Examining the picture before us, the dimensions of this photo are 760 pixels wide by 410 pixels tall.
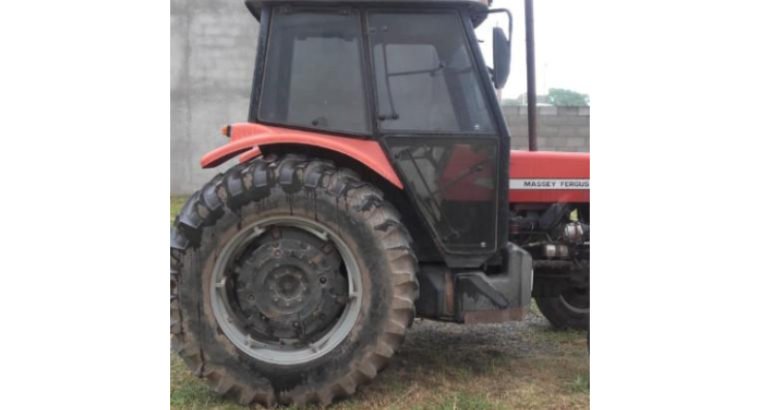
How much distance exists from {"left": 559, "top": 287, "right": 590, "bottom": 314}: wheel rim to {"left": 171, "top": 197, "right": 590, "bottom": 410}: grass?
0.51 ft

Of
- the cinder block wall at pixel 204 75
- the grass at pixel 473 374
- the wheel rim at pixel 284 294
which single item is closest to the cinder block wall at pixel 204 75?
the cinder block wall at pixel 204 75

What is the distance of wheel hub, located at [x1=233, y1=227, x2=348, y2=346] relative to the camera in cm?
328

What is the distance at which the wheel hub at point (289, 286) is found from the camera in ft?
10.8

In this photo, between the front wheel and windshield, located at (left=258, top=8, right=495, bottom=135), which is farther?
the front wheel

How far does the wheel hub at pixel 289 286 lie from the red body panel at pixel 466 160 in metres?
0.42

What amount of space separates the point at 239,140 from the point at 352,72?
63 cm

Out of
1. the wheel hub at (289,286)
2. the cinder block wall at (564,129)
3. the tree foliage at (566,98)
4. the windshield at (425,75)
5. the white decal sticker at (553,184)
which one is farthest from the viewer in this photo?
the tree foliage at (566,98)

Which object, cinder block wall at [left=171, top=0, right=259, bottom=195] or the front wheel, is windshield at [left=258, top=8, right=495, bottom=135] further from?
cinder block wall at [left=171, top=0, right=259, bottom=195]

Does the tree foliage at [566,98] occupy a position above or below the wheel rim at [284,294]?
above

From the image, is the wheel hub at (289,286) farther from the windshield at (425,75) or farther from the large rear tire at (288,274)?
the windshield at (425,75)

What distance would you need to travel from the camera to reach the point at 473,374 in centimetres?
370

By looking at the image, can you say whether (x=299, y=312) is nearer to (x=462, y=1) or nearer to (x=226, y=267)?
(x=226, y=267)

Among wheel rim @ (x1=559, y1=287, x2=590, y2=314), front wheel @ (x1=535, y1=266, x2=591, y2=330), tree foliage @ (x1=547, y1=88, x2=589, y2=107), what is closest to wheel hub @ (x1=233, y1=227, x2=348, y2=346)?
front wheel @ (x1=535, y1=266, x2=591, y2=330)

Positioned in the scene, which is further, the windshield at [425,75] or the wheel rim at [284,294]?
the windshield at [425,75]
